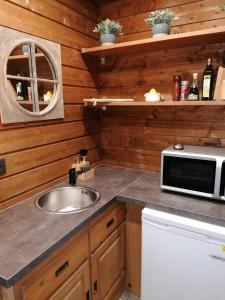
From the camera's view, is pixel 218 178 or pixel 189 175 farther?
pixel 189 175

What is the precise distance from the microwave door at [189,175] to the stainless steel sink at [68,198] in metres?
0.54

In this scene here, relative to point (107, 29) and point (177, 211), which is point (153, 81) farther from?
point (177, 211)

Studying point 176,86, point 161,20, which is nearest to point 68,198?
point 176,86

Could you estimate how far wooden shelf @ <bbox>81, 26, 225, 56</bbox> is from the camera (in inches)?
56.2

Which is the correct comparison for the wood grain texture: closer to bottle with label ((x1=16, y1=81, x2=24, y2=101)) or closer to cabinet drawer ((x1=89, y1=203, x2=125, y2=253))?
cabinet drawer ((x1=89, y1=203, x2=125, y2=253))

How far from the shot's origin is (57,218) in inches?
50.1

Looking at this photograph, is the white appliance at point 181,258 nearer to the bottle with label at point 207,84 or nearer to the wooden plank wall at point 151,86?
the wooden plank wall at point 151,86

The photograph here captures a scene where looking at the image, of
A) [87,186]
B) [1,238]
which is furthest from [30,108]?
[1,238]

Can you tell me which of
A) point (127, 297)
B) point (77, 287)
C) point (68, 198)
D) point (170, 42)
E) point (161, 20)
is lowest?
point (127, 297)

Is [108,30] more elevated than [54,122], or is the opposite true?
[108,30]

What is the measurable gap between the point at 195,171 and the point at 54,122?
1065mm

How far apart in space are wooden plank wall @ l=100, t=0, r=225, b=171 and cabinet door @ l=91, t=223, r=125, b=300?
2.41 ft

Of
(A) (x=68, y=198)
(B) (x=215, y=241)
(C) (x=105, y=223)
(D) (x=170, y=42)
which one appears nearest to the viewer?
(B) (x=215, y=241)

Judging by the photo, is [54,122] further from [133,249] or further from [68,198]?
[133,249]
